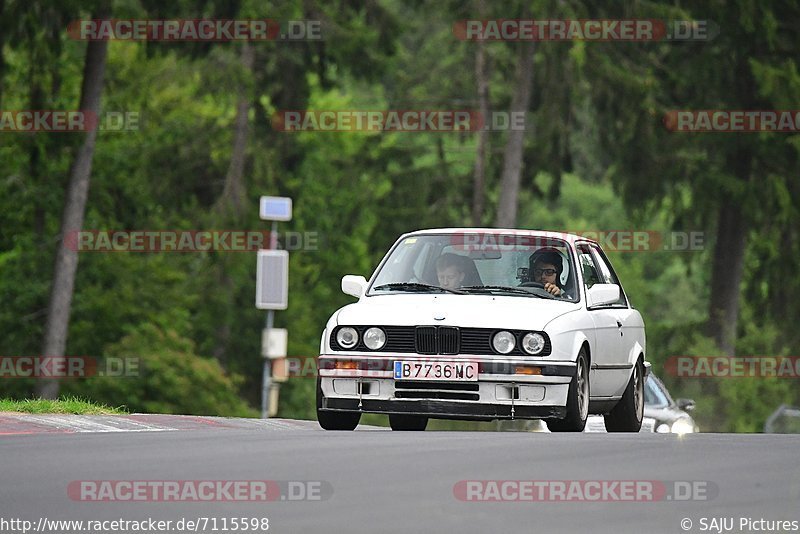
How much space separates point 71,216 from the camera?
39.3 m

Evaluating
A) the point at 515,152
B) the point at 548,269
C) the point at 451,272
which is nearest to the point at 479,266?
the point at 451,272

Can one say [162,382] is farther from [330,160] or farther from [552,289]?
[552,289]

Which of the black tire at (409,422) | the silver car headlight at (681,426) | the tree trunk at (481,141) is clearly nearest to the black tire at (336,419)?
the black tire at (409,422)

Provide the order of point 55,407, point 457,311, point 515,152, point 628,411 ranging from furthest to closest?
point 515,152 < point 55,407 < point 628,411 < point 457,311

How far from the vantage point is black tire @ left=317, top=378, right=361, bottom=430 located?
603 inches

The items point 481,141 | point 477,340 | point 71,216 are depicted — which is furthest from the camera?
point 481,141

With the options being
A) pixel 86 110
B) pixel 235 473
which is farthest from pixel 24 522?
pixel 86 110

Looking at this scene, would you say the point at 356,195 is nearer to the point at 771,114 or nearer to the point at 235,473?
the point at 771,114

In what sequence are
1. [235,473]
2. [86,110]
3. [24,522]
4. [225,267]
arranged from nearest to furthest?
[24,522]
[235,473]
[86,110]
[225,267]

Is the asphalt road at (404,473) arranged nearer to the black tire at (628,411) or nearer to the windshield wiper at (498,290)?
the windshield wiper at (498,290)

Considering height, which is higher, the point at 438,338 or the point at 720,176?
the point at 720,176

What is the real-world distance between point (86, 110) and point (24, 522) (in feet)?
98.3

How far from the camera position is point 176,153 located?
181ft

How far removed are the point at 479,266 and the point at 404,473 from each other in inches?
203
